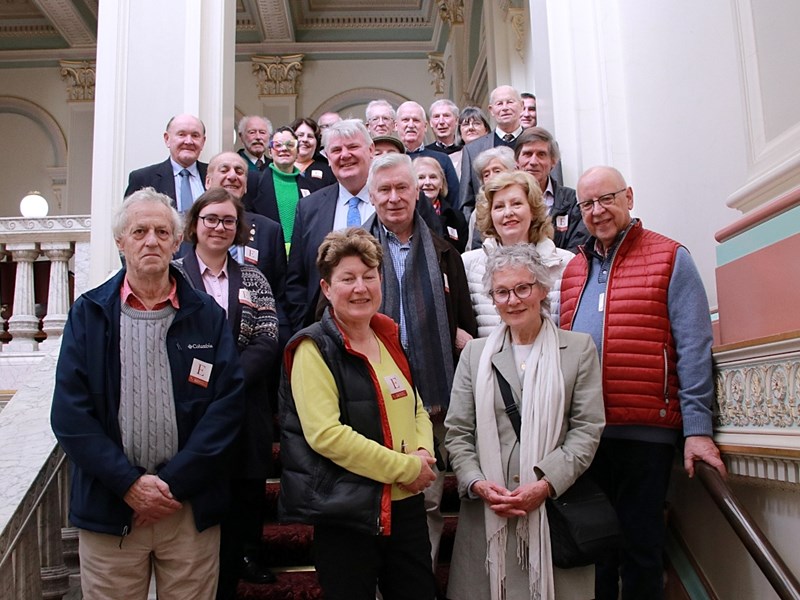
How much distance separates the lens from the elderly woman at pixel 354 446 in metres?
2.40

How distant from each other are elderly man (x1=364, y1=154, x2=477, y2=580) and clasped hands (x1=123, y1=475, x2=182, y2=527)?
959 mm

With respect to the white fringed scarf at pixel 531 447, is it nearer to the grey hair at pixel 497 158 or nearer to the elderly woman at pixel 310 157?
the grey hair at pixel 497 158

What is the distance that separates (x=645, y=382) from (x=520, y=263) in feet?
1.99

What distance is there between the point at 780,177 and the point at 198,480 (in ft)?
6.88

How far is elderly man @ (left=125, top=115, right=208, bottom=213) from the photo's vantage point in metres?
4.32

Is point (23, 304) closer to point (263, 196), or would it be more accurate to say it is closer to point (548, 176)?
point (263, 196)

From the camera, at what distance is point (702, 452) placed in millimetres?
2727

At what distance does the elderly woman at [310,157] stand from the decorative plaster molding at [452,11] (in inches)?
254

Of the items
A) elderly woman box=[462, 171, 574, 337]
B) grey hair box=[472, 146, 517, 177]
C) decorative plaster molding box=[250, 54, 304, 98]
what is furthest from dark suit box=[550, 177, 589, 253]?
decorative plaster molding box=[250, 54, 304, 98]

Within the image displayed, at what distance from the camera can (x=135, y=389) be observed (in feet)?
8.46

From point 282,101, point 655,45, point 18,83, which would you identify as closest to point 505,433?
point 655,45

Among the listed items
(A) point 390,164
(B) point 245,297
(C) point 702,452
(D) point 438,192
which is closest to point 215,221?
(B) point 245,297

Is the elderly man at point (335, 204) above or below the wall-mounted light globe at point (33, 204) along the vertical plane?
below

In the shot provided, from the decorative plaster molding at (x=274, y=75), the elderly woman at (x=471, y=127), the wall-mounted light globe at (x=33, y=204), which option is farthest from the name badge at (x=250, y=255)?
the decorative plaster molding at (x=274, y=75)
